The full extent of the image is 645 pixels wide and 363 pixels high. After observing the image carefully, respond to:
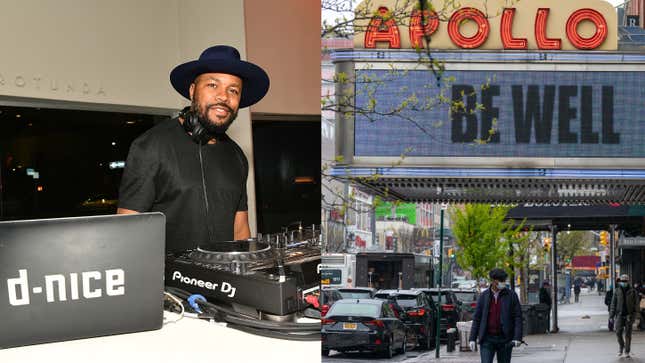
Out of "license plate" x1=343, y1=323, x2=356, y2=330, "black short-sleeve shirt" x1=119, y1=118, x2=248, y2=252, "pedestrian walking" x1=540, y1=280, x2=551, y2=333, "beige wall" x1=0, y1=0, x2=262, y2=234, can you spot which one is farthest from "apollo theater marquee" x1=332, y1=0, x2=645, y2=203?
"beige wall" x1=0, y1=0, x2=262, y2=234

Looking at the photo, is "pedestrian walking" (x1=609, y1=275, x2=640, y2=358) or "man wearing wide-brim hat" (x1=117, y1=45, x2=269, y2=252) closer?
"pedestrian walking" (x1=609, y1=275, x2=640, y2=358)

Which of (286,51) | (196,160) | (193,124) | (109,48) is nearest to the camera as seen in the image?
(193,124)

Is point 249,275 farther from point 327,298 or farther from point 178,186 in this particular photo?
point 178,186

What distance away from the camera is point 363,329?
5.65ft

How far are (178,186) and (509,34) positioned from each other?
165 centimetres

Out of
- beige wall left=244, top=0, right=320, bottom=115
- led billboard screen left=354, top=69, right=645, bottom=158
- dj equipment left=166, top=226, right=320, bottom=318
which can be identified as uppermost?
beige wall left=244, top=0, right=320, bottom=115

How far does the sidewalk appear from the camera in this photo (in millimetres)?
1693

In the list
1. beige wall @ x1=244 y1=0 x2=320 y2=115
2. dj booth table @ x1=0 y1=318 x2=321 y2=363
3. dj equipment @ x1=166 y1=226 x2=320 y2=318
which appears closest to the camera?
dj booth table @ x1=0 y1=318 x2=321 y2=363

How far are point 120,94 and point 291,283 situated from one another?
14.5 ft

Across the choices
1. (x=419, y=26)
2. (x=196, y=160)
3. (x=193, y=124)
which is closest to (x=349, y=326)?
(x=419, y=26)

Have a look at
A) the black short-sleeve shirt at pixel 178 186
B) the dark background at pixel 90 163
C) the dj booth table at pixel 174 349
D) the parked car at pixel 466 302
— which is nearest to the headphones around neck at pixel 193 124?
the black short-sleeve shirt at pixel 178 186

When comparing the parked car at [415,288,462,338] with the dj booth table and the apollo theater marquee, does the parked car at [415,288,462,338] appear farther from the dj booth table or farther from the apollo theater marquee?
the dj booth table

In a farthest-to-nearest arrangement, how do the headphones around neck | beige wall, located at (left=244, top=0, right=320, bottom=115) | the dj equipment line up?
1. beige wall, located at (left=244, top=0, right=320, bottom=115)
2. the headphones around neck
3. the dj equipment

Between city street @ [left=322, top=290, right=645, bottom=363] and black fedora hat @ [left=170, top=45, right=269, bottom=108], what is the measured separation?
1.47 meters
